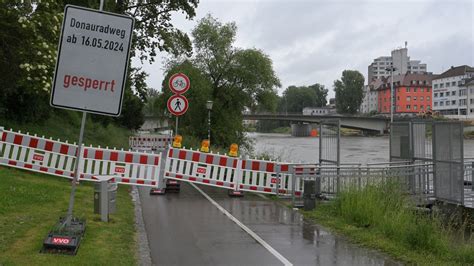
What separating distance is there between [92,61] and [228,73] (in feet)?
86.1

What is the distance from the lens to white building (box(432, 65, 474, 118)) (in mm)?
117875

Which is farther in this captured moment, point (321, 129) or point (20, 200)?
point (321, 129)

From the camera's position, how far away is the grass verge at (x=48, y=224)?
19.3 feet

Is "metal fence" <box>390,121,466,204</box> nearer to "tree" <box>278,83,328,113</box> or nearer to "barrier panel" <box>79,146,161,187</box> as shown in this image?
"barrier panel" <box>79,146,161,187</box>

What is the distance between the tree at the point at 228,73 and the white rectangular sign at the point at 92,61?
24.9 meters

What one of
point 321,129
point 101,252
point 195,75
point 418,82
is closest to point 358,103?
point 418,82

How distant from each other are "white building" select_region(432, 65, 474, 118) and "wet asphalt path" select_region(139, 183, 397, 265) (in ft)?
375

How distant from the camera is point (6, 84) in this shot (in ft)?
49.2

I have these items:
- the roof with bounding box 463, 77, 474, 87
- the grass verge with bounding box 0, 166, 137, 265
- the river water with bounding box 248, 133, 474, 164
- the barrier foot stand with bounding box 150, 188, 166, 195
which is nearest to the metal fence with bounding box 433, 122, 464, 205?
the river water with bounding box 248, 133, 474, 164

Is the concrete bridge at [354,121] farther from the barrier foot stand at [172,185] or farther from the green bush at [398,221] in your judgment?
the green bush at [398,221]

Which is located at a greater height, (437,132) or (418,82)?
(418,82)

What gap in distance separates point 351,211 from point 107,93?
17.2 feet

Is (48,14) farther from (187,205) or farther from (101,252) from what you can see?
(101,252)

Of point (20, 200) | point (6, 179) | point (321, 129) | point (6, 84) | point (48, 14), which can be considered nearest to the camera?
point (20, 200)
